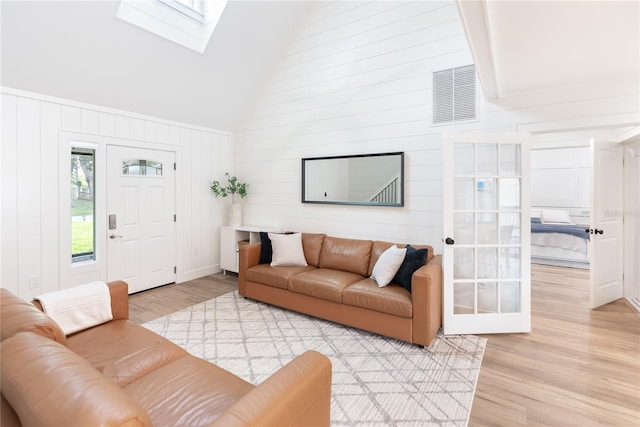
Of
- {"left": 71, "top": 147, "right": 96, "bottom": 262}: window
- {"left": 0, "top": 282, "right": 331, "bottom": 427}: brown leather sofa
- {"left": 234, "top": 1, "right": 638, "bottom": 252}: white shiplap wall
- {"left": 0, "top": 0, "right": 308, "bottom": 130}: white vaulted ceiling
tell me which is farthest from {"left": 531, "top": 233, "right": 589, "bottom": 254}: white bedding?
{"left": 71, "top": 147, "right": 96, "bottom": 262}: window

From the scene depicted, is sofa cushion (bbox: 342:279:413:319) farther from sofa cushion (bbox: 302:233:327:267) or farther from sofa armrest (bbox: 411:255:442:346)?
sofa cushion (bbox: 302:233:327:267)

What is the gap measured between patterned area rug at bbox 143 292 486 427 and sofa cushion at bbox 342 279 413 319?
0.31 meters

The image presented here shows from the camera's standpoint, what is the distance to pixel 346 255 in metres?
3.80

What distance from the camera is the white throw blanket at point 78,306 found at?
1994 mm

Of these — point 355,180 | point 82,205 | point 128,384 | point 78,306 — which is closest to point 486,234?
point 355,180

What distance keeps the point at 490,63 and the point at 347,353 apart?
2.62 metres

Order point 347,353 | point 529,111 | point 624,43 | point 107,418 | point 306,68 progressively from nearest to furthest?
point 107,418 < point 624,43 < point 347,353 < point 529,111 < point 306,68

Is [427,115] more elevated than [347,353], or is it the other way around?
[427,115]

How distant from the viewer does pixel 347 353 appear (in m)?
2.75

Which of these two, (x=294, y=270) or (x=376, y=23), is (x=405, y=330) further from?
(x=376, y=23)

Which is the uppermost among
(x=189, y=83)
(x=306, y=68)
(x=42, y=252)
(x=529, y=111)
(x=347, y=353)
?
(x=306, y=68)

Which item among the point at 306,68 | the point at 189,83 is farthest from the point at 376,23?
the point at 189,83

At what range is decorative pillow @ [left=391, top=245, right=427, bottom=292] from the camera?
3.03 meters

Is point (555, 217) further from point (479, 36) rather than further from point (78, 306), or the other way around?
point (78, 306)
